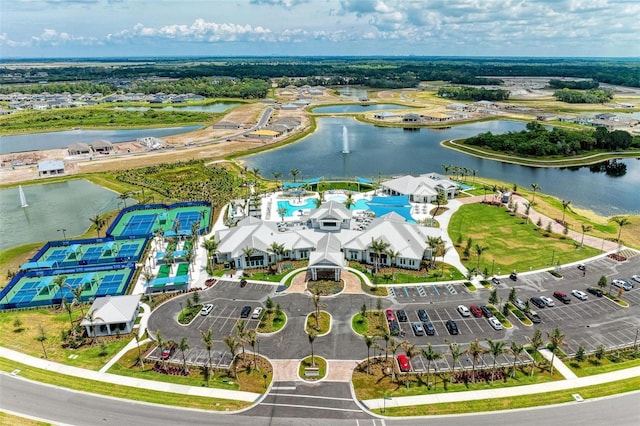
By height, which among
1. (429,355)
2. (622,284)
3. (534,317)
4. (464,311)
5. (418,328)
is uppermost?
(429,355)

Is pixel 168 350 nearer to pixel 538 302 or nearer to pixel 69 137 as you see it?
pixel 538 302

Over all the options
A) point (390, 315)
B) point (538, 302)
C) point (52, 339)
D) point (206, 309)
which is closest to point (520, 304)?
point (538, 302)

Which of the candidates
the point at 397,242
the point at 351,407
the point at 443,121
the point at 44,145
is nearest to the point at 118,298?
the point at 351,407

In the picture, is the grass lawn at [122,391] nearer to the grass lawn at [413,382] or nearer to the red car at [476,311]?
the grass lawn at [413,382]

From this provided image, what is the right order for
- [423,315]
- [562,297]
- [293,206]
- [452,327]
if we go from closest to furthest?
[452,327] → [423,315] → [562,297] → [293,206]

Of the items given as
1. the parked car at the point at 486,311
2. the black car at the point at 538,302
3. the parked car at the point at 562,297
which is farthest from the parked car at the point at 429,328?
the parked car at the point at 562,297

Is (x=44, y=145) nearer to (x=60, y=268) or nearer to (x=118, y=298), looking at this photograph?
(x=60, y=268)
